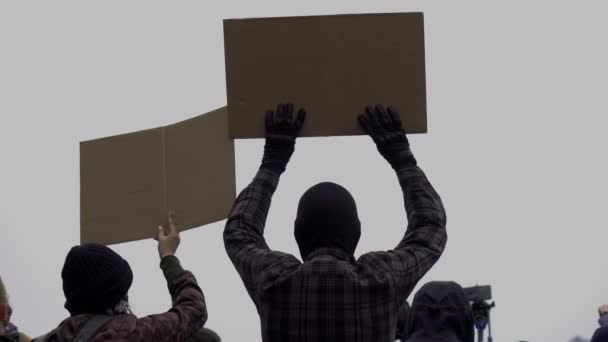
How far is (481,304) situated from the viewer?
310 inches

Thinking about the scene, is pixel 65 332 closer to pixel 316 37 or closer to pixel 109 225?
pixel 109 225

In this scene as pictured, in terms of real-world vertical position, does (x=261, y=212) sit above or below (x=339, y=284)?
above

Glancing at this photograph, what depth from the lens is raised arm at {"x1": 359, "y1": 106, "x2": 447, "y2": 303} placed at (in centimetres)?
252

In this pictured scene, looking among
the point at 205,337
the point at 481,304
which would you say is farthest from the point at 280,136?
the point at 481,304

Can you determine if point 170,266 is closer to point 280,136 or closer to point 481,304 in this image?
point 280,136

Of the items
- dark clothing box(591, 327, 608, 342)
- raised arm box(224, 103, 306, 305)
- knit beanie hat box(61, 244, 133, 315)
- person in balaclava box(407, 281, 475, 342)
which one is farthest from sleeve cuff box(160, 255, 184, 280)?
dark clothing box(591, 327, 608, 342)

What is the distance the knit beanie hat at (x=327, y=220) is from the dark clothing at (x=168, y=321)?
1.62 ft

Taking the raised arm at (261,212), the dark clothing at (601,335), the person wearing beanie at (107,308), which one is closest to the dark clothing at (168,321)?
the person wearing beanie at (107,308)

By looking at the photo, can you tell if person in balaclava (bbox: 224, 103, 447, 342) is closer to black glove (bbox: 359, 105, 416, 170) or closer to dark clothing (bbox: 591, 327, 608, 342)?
black glove (bbox: 359, 105, 416, 170)

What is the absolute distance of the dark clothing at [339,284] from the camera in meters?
2.45

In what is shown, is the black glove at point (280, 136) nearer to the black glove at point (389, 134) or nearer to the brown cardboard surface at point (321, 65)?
the brown cardboard surface at point (321, 65)

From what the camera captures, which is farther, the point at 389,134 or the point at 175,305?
the point at 175,305

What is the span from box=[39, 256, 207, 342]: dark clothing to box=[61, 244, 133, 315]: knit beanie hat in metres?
0.03

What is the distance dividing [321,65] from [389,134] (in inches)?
13.0
